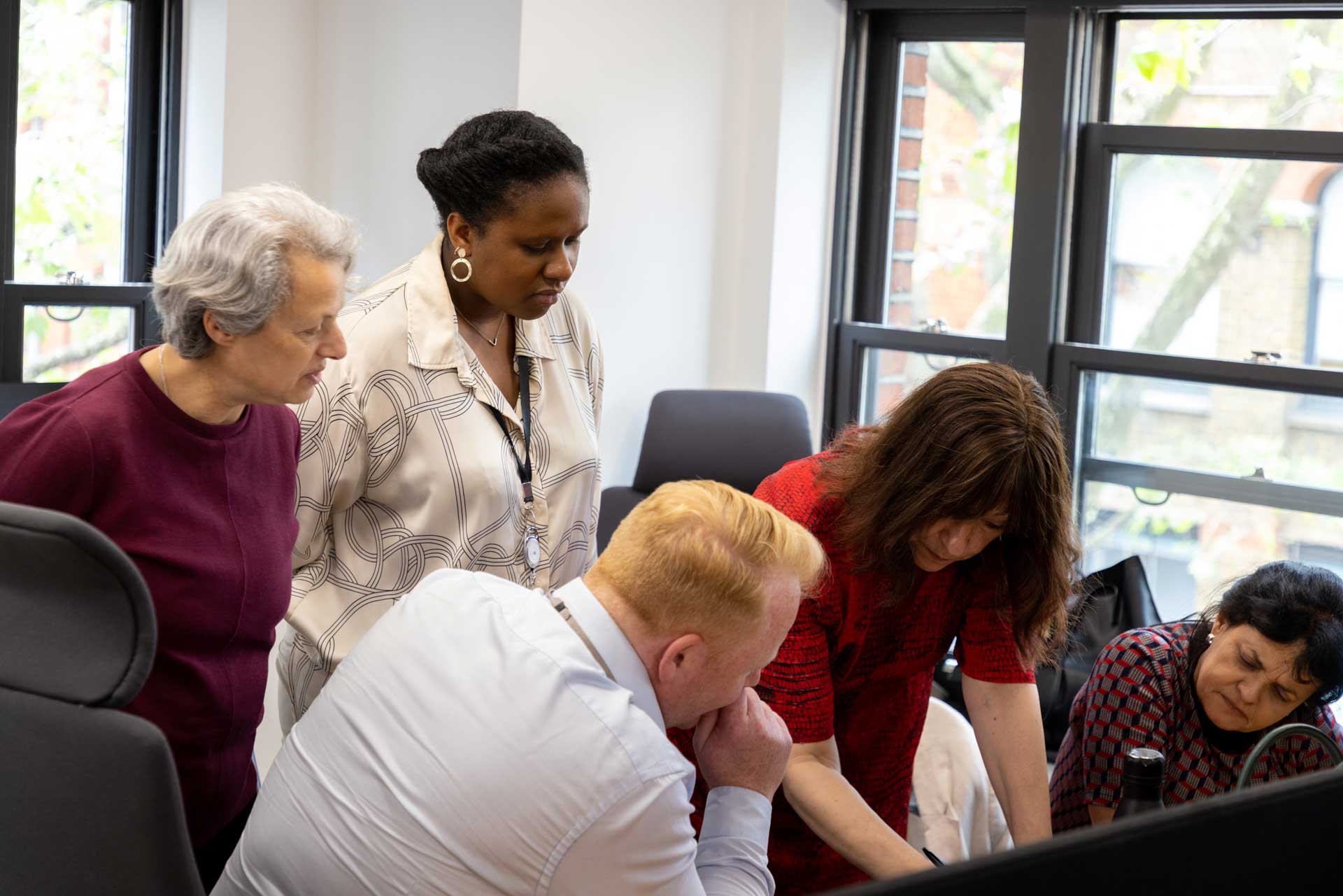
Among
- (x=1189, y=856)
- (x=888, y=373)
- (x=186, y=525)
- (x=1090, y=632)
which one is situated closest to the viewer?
(x=1189, y=856)

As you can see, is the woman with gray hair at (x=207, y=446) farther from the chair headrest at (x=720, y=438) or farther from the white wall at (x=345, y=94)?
the chair headrest at (x=720, y=438)

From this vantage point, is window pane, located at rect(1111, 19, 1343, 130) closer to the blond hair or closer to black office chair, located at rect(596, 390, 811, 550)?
black office chair, located at rect(596, 390, 811, 550)

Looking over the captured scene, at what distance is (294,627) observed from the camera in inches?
70.7

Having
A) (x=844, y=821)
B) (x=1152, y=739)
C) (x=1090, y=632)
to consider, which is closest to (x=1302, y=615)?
(x=1152, y=739)

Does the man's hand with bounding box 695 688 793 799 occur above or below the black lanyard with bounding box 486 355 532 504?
below

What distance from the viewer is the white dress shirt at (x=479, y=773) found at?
1126 millimetres

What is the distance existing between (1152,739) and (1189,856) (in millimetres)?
1500

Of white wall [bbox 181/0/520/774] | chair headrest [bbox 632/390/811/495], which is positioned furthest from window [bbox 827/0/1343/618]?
white wall [bbox 181/0/520/774]

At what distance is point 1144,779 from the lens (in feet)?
4.86

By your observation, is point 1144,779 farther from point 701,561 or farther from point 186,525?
point 186,525

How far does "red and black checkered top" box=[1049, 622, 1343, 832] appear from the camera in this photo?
6.42ft

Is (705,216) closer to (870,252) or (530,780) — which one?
(870,252)

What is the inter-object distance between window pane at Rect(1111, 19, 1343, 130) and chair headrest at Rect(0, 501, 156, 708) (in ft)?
11.4

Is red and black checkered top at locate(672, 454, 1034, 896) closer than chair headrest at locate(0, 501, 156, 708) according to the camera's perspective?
No
